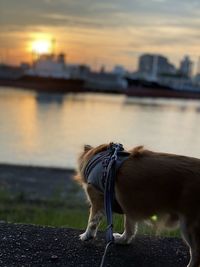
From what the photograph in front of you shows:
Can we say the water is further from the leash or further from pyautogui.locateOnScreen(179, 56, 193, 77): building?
pyautogui.locateOnScreen(179, 56, 193, 77): building

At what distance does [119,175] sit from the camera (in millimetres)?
3438

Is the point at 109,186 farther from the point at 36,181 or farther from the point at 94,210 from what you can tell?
the point at 36,181

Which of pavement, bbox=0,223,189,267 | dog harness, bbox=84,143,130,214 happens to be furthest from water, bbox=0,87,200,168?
dog harness, bbox=84,143,130,214

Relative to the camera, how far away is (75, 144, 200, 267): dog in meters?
3.15

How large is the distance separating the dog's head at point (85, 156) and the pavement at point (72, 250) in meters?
0.57

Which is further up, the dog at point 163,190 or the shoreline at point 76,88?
the dog at point 163,190

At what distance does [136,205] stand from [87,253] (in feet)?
2.39

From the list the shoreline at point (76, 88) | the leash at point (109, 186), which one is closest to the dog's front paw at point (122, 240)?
the leash at point (109, 186)

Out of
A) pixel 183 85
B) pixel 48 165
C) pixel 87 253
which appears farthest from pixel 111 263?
pixel 183 85

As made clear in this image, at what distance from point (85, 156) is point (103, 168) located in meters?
0.40

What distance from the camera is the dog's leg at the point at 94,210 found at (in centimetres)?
386

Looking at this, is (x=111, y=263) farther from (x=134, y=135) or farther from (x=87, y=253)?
(x=134, y=135)

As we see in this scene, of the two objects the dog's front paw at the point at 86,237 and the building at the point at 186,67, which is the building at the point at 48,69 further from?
the dog's front paw at the point at 86,237

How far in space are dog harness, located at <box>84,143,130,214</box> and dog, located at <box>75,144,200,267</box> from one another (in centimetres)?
6
